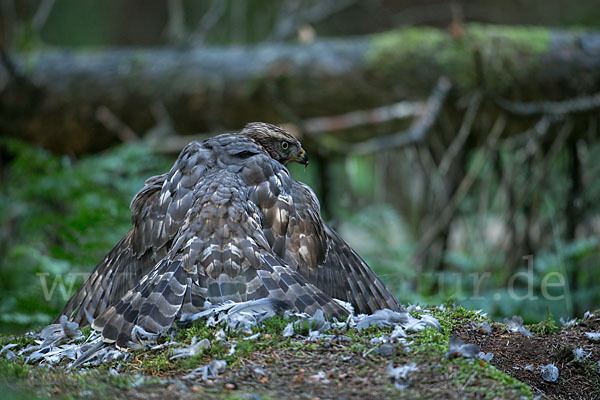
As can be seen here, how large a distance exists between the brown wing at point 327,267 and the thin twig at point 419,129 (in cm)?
247

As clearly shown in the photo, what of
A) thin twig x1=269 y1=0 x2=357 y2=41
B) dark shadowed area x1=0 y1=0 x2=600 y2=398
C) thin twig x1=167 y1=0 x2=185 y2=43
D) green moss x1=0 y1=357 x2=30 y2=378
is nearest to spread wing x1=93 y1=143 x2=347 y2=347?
green moss x1=0 y1=357 x2=30 y2=378

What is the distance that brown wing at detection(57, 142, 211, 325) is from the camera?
3.77m

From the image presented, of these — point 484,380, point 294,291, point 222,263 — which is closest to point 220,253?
point 222,263

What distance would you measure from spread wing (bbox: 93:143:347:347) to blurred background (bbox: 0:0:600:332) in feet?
7.29

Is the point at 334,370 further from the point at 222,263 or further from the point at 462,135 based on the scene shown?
the point at 462,135

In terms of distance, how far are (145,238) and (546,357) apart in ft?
7.85

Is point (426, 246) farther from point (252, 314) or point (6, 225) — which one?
point (6, 225)

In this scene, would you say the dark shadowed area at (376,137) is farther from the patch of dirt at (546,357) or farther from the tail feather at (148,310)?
the tail feather at (148,310)

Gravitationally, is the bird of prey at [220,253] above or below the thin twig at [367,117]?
below

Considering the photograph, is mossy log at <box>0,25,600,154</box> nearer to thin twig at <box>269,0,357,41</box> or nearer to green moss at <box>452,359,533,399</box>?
thin twig at <box>269,0,357,41</box>

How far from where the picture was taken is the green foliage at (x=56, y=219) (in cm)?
548

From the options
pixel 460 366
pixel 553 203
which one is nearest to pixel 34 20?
pixel 553 203

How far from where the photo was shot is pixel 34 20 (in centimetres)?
801

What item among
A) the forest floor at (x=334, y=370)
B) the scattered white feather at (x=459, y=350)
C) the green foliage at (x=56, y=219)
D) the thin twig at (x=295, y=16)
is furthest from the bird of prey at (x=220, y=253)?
the thin twig at (x=295, y=16)
